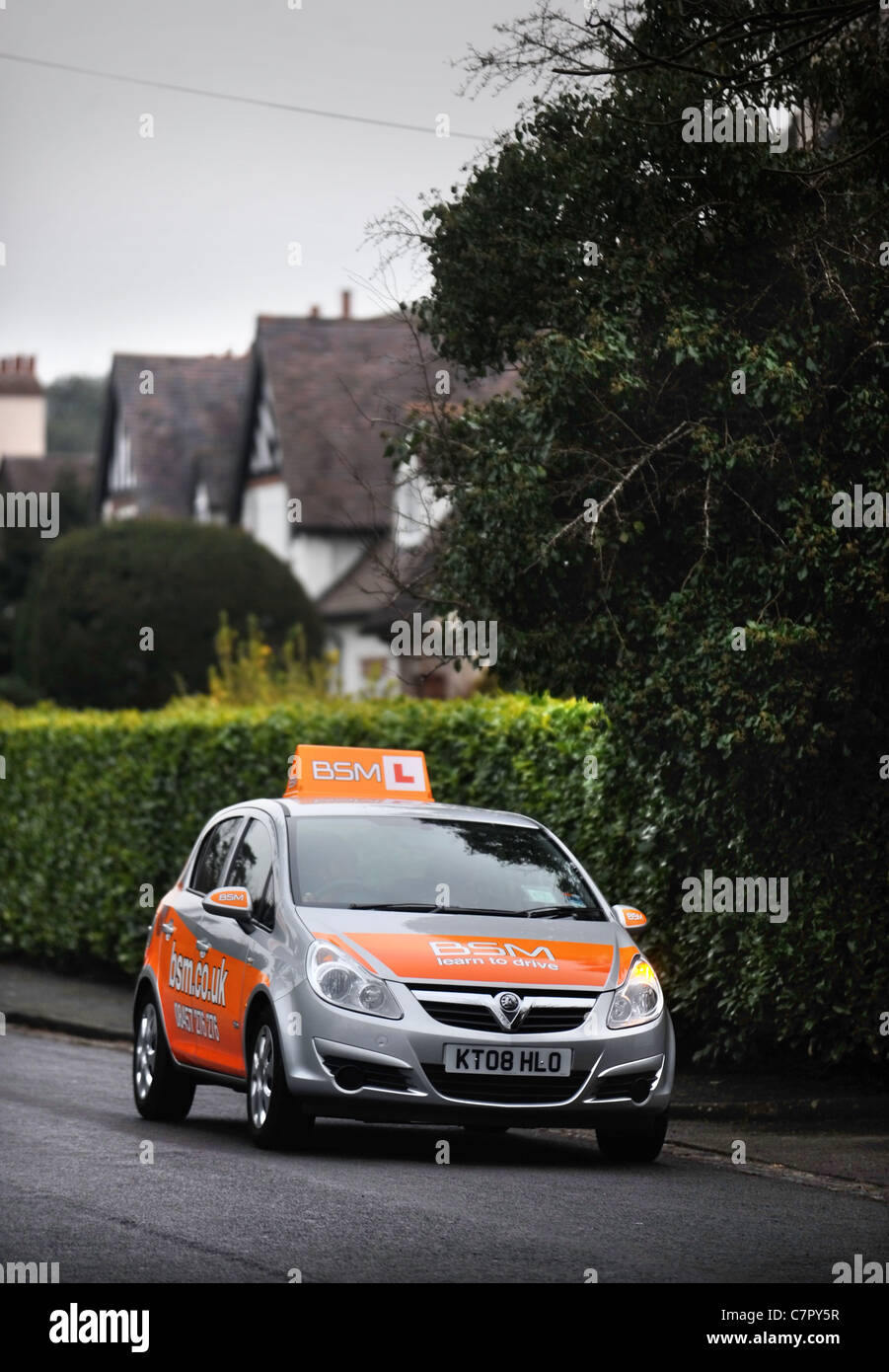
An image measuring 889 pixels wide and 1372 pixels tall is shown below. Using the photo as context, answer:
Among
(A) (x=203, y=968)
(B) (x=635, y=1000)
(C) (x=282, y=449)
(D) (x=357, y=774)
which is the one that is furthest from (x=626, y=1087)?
(C) (x=282, y=449)

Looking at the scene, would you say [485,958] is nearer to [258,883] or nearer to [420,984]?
[420,984]

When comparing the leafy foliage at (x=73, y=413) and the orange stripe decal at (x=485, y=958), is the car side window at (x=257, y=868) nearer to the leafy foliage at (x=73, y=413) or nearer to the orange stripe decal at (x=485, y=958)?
the orange stripe decal at (x=485, y=958)

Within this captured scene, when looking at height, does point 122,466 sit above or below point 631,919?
above

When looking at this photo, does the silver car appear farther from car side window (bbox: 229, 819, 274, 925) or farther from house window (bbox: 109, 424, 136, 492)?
house window (bbox: 109, 424, 136, 492)

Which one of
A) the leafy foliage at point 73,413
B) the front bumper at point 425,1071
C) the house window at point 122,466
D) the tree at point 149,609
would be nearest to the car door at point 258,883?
the front bumper at point 425,1071

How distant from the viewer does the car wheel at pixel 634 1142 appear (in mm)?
11156

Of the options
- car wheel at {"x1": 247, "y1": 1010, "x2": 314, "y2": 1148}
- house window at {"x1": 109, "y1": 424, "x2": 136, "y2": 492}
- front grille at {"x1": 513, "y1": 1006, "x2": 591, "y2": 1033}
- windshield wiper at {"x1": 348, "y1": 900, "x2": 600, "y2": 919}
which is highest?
house window at {"x1": 109, "y1": 424, "x2": 136, "y2": 492}

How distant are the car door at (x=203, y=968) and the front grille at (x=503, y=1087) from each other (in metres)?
1.33

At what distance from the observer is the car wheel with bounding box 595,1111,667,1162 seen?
11.2m

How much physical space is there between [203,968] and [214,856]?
1.04m

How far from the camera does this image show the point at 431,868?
1180 cm

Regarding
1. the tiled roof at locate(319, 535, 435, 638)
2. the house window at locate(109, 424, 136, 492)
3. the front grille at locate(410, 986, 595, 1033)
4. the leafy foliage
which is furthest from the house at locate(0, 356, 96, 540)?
the front grille at locate(410, 986, 595, 1033)

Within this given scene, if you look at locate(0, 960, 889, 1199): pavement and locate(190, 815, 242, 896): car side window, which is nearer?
locate(0, 960, 889, 1199): pavement

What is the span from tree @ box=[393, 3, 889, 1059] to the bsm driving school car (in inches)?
46.0
